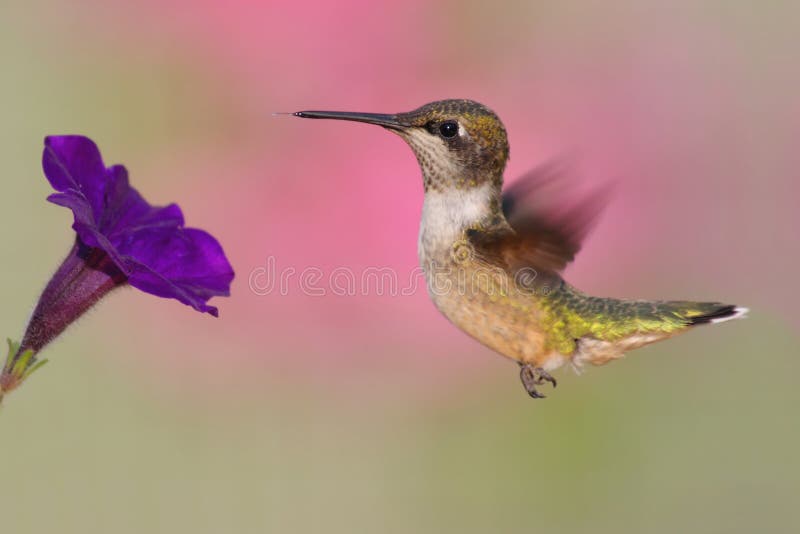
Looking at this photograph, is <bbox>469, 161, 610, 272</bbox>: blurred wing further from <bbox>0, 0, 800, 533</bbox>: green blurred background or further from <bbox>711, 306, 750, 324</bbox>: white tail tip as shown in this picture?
<bbox>0, 0, 800, 533</bbox>: green blurred background

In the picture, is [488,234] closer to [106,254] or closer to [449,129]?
[449,129]

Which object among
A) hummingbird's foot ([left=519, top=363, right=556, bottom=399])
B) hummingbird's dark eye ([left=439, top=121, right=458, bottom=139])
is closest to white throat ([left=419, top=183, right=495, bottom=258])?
hummingbird's dark eye ([left=439, top=121, right=458, bottom=139])

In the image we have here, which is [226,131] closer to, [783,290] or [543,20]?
[543,20]

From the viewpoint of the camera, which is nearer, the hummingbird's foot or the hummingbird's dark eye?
the hummingbird's dark eye

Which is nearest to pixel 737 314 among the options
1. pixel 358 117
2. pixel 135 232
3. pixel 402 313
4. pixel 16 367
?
pixel 358 117

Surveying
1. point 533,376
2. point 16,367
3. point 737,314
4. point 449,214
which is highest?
point 449,214

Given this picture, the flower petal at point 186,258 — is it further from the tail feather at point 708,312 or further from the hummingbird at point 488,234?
the tail feather at point 708,312

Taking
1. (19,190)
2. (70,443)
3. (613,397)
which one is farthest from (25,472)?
(613,397)
